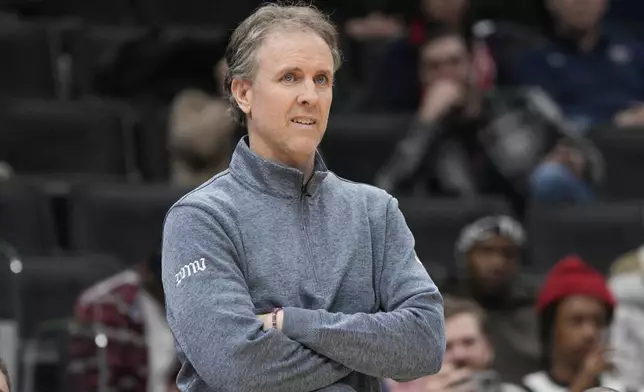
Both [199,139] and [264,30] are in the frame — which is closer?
[264,30]

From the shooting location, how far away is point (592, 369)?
390 centimetres

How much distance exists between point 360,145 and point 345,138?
66mm

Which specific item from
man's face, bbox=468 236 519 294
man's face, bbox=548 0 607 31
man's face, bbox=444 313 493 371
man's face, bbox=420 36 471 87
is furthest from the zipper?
man's face, bbox=548 0 607 31

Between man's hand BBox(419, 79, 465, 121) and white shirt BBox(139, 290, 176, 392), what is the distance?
162cm

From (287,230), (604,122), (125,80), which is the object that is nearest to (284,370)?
(287,230)

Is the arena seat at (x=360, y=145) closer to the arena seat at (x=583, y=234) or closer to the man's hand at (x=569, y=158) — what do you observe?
the man's hand at (x=569, y=158)

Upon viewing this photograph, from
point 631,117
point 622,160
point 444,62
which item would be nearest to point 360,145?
point 444,62

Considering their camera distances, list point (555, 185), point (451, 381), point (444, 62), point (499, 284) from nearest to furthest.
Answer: point (451, 381)
point (499, 284)
point (555, 185)
point (444, 62)

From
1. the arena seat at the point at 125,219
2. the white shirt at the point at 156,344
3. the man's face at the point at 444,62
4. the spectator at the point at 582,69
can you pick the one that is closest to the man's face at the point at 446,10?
the man's face at the point at 444,62

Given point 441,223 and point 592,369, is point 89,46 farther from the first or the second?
point 592,369

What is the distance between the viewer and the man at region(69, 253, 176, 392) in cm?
378

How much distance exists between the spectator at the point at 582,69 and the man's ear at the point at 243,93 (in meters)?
3.76

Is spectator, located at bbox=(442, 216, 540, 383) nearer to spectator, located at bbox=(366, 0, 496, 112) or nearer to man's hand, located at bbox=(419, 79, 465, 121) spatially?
man's hand, located at bbox=(419, 79, 465, 121)

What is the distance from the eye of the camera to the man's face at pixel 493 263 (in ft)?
14.5
